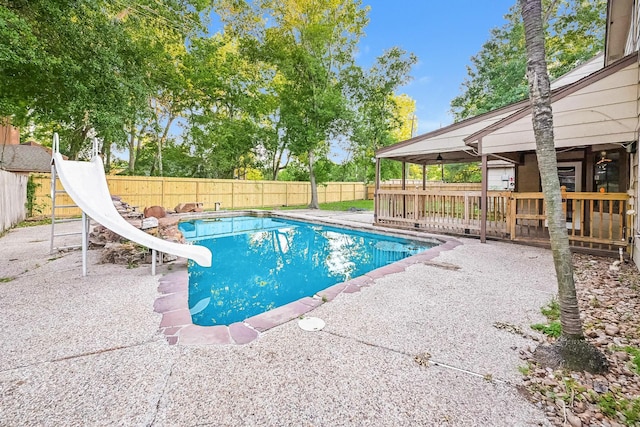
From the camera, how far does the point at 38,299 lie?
3.33 m

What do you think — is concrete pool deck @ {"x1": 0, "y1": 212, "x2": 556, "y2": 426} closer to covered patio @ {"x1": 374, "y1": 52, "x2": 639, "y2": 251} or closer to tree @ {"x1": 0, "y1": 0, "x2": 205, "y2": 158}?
covered patio @ {"x1": 374, "y1": 52, "x2": 639, "y2": 251}

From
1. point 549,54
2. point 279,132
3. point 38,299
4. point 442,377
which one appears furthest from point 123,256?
point 549,54

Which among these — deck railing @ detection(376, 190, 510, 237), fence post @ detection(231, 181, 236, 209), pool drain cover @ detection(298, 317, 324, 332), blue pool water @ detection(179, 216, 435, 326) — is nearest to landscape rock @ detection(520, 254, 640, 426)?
pool drain cover @ detection(298, 317, 324, 332)

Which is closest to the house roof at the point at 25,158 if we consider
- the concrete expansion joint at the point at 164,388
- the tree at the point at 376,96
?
the tree at the point at 376,96

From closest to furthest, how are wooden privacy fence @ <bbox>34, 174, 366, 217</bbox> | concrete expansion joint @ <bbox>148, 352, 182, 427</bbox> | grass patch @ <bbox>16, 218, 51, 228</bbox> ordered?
concrete expansion joint @ <bbox>148, 352, 182, 427</bbox> < grass patch @ <bbox>16, 218, 51, 228</bbox> < wooden privacy fence @ <bbox>34, 174, 366, 217</bbox>

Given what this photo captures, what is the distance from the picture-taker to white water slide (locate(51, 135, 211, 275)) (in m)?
3.98

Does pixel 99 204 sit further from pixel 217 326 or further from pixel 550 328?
pixel 550 328

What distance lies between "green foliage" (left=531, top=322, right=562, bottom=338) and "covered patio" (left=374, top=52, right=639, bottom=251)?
155 inches

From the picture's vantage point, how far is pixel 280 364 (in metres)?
2.13

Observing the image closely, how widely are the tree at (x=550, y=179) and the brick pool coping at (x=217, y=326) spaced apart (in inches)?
80.9

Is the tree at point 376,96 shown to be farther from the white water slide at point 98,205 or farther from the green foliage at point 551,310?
the green foliage at point 551,310

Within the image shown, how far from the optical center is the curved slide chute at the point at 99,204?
3.98 m

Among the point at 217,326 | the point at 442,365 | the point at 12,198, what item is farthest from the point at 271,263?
the point at 12,198

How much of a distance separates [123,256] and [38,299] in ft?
5.94
